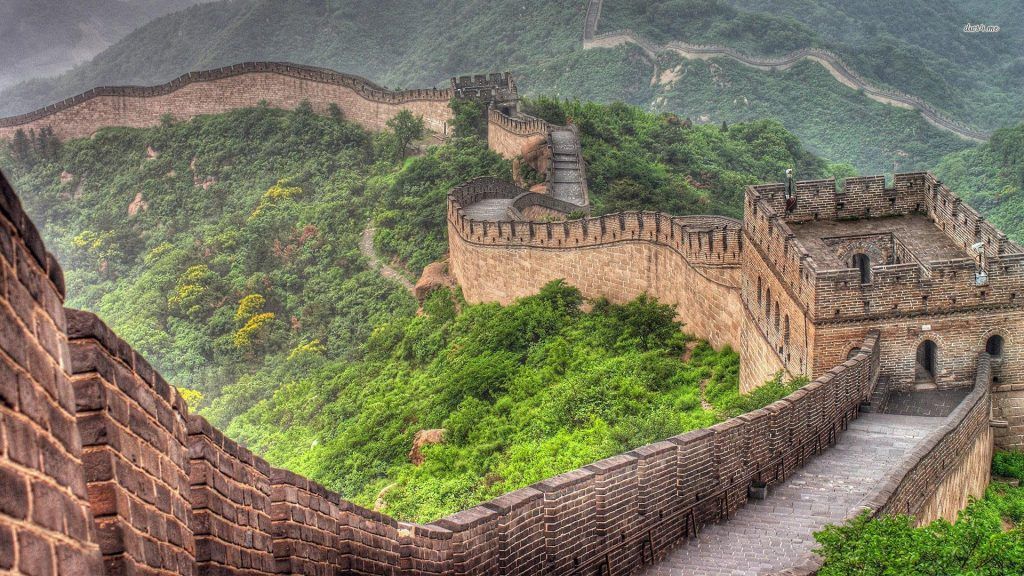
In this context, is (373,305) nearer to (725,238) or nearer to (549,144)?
(549,144)

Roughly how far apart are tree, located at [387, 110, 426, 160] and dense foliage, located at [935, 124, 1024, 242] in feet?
85.5

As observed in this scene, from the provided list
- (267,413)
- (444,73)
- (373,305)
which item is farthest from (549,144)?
(444,73)

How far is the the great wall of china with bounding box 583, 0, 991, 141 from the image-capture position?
3280 inches

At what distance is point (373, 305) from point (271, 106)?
23.6m

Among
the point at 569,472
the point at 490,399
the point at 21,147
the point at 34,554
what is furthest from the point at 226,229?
the point at 34,554

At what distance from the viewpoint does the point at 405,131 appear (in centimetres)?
5494

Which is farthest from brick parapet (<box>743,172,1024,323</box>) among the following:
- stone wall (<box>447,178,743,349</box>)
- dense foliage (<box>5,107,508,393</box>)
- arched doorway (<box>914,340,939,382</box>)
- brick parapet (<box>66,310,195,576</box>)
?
dense foliage (<box>5,107,508,393</box>)

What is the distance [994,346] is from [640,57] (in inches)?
3193

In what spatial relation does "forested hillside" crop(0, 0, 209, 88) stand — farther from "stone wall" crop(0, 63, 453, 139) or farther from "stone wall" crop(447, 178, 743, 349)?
"stone wall" crop(447, 178, 743, 349)

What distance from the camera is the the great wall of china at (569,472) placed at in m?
4.04

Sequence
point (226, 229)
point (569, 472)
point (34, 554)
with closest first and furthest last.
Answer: point (34, 554) < point (569, 472) < point (226, 229)

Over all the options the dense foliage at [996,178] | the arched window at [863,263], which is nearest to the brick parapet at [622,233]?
the arched window at [863,263]

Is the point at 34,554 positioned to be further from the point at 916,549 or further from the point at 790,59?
the point at 790,59

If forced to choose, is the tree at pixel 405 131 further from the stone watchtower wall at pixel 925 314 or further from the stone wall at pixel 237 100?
the stone watchtower wall at pixel 925 314
